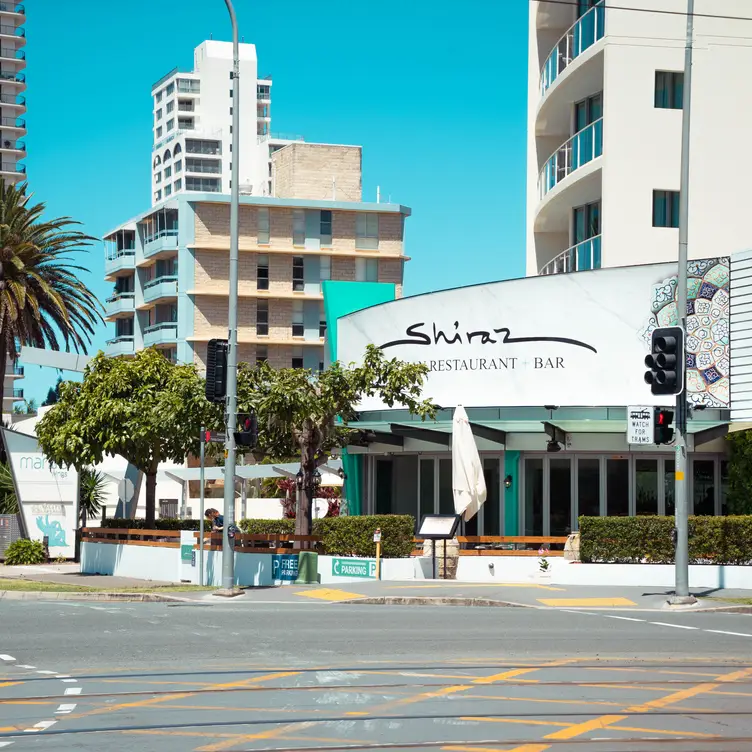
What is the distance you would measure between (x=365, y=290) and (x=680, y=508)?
17.7 m

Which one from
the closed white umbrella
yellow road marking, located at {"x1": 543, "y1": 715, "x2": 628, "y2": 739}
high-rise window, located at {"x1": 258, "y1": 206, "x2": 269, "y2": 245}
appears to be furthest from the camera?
high-rise window, located at {"x1": 258, "y1": 206, "x2": 269, "y2": 245}

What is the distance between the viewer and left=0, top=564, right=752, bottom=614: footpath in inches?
846

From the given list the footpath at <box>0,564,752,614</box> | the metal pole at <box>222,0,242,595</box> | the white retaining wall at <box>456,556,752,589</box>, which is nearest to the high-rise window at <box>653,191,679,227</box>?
the white retaining wall at <box>456,556,752,589</box>

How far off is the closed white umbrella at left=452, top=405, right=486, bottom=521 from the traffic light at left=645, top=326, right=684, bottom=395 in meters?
6.74

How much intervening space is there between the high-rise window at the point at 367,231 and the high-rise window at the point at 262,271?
6.62 meters

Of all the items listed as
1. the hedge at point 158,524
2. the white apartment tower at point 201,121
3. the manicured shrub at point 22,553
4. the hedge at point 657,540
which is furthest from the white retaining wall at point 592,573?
the white apartment tower at point 201,121

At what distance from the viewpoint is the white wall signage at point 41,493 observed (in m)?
37.8

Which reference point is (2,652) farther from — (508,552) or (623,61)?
(623,61)

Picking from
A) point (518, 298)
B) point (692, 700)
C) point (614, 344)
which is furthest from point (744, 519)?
point (692, 700)

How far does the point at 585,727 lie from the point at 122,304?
274 feet

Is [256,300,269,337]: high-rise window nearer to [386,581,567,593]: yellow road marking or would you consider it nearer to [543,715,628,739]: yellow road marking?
[386,581,567,593]: yellow road marking

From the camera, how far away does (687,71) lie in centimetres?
2181

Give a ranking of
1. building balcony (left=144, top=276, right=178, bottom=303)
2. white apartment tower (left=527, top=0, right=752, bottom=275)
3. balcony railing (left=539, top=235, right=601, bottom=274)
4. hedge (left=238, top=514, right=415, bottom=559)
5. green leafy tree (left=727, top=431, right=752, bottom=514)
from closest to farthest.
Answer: hedge (left=238, top=514, right=415, bottom=559) → green leafy tree (left=727, top=431, right=752, bottom=514) → white apartment tower (left=527, top=0, right=752, bottom=275) → balcony railing (left=539, top=235, right=601, bottom=274) → building balcony (left=144, top=276, right=178, bottom=303)

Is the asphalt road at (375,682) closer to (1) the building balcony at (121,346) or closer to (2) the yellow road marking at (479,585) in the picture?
(2) the yellow road marking at (479,585)
